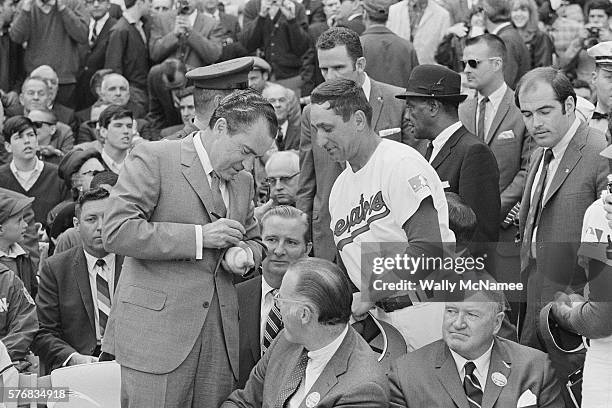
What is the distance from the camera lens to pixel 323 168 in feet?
22.4

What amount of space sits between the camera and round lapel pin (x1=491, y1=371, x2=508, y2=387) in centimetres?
630

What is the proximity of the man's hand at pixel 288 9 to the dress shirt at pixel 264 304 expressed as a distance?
19.7ft

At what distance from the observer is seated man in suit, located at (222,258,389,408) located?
4.87 metres

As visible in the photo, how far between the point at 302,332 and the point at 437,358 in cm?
62

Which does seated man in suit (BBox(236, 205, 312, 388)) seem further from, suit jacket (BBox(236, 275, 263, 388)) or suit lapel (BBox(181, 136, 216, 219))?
suit lapel (BBox(181, 136, 216, 219))

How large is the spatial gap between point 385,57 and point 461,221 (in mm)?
3522

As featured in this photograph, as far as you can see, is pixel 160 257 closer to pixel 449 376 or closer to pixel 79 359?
pixel 449 376

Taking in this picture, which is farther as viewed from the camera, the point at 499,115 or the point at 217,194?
the point at 499,115

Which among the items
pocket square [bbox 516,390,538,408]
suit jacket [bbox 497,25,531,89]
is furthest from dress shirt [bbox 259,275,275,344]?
suit jacket [bbox 497,25,531,89]

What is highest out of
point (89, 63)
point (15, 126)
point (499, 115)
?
point (499, 115)

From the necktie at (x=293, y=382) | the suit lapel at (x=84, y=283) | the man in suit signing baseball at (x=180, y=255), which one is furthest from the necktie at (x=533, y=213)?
the suit lapel at (x=84, y=283)

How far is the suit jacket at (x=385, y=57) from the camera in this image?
29.2 feet

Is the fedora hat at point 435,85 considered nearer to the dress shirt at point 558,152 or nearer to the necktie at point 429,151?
the necktie at point 429,151

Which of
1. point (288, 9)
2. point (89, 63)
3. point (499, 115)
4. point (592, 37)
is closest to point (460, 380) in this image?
point (499, 115)
